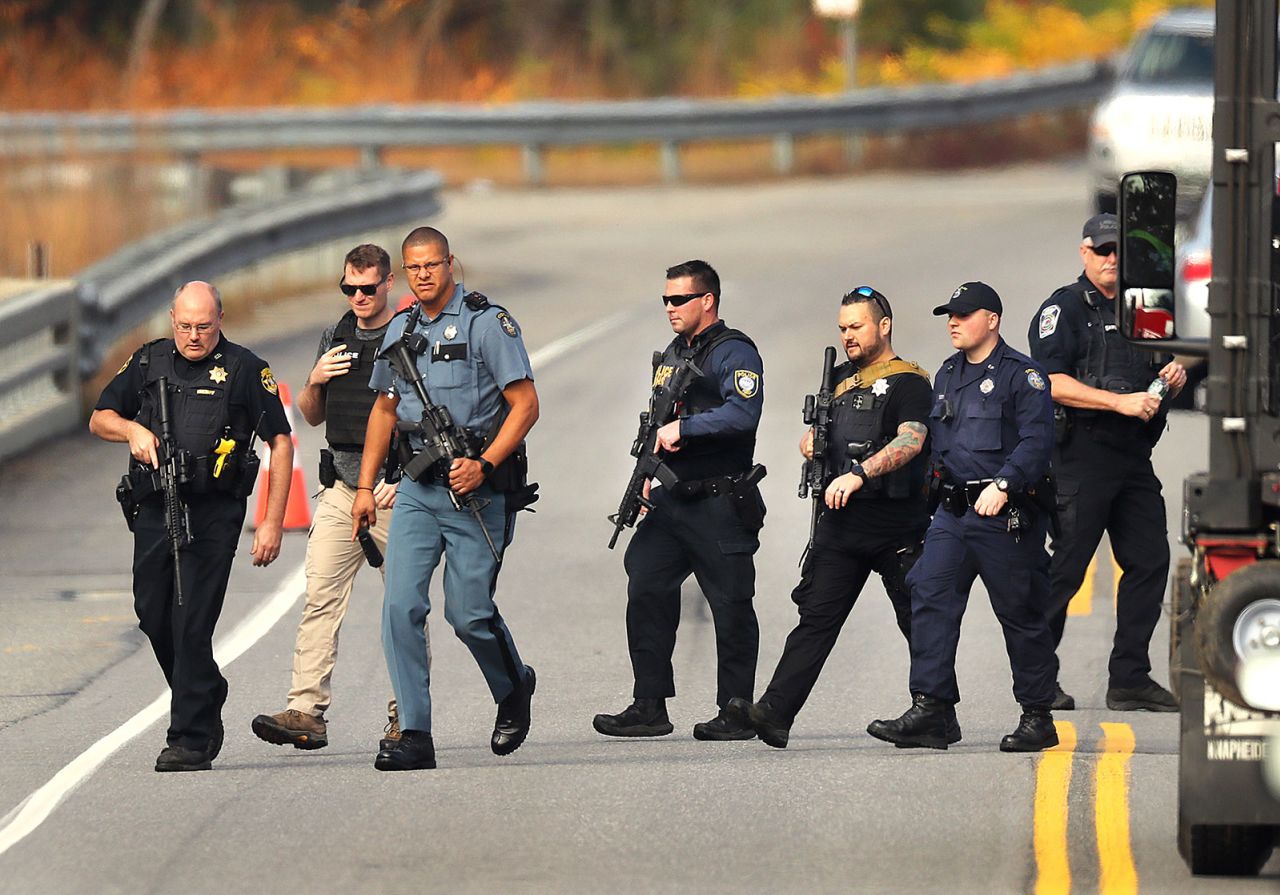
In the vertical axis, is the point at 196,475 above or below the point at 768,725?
above

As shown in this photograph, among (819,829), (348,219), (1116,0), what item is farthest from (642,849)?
(1116,0)

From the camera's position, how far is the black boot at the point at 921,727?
9.95m

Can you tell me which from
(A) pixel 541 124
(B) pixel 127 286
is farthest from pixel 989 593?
(A) pixel 541 124

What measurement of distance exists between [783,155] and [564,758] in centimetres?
2184

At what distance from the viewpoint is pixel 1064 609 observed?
11.0m

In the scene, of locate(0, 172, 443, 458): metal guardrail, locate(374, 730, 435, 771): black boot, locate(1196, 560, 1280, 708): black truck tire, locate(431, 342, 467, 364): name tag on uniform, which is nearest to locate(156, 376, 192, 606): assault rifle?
locate(431, 342, 467, 364): name tag on uniform

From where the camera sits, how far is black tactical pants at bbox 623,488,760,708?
34.0 ft

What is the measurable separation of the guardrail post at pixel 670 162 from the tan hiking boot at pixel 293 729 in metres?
21.0

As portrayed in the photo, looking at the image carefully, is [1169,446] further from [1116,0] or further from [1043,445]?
[1116,0]

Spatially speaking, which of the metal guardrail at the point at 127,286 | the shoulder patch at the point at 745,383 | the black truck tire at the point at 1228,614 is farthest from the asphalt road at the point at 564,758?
the shoulder patch at the point at 745,383

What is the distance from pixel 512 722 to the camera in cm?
996

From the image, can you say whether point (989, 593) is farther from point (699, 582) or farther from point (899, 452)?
point (699, 582)

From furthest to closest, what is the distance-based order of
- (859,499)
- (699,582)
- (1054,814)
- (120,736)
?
(699,582) < (120,736) < (859,499) < (1054,814)

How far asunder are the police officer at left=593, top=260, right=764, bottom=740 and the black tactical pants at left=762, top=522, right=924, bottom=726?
0.76ft
